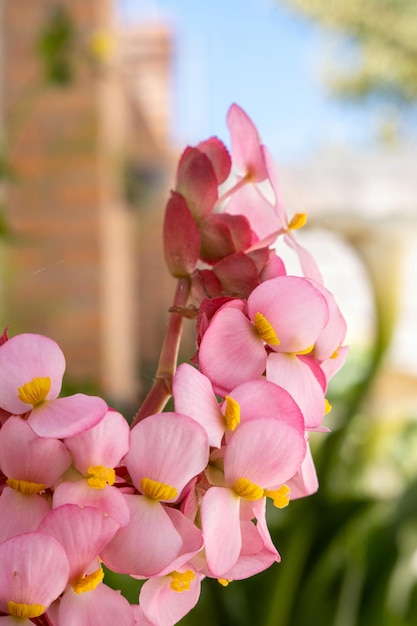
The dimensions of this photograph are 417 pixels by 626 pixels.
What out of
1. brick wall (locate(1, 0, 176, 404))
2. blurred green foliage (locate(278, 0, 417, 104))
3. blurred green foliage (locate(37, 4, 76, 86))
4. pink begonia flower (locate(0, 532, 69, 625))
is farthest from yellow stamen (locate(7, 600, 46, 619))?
blurred green foliage (locate(278, 0, 417, 104))

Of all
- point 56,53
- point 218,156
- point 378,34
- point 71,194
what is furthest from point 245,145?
point 378,34

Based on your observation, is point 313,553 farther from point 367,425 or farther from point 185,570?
point 185,570

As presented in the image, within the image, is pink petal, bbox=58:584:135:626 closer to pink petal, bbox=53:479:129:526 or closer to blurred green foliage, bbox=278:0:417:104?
pink petal, bbox=53:479:129:526

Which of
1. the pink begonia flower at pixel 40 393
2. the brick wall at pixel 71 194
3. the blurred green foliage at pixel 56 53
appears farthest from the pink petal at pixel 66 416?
the brick wall at pixel 71 194

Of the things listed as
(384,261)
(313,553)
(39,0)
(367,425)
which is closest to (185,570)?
(313,553)

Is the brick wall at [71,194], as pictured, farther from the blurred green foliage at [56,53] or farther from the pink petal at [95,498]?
the pink petal at [95,498]

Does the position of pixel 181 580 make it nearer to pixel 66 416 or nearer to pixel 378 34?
pixel 66 416
